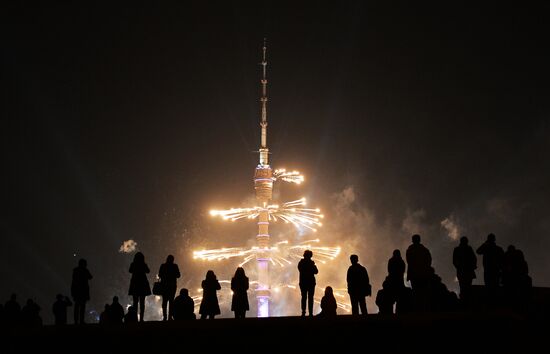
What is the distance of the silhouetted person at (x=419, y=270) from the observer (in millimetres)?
23703

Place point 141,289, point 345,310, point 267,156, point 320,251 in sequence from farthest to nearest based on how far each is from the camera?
point 267,156 < point 320,251 < point 345,310 < point 141,289

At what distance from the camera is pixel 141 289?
995 inches

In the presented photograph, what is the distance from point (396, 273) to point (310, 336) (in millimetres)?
4212

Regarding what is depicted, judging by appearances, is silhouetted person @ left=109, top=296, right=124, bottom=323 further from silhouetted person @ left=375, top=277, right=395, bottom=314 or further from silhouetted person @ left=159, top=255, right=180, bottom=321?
silhouetted person @ left=375, top=277, right=395, bottom=314

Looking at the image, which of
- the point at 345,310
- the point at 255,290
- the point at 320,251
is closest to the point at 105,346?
the point at 345,310

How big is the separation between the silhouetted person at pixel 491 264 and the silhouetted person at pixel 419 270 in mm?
1578

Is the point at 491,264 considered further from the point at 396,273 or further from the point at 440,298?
the point at 396,273

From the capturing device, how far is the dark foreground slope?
2031cm

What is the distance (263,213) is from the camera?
115 m

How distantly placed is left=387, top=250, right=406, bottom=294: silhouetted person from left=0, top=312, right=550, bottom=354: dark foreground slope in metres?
3.03

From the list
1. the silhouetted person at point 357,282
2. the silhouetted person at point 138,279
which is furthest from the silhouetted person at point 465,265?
the silhouetted person at point 138,279

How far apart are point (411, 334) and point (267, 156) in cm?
9922

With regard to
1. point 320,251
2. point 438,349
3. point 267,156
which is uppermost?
point 267,156

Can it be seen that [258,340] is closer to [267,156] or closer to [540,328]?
[540,328]
